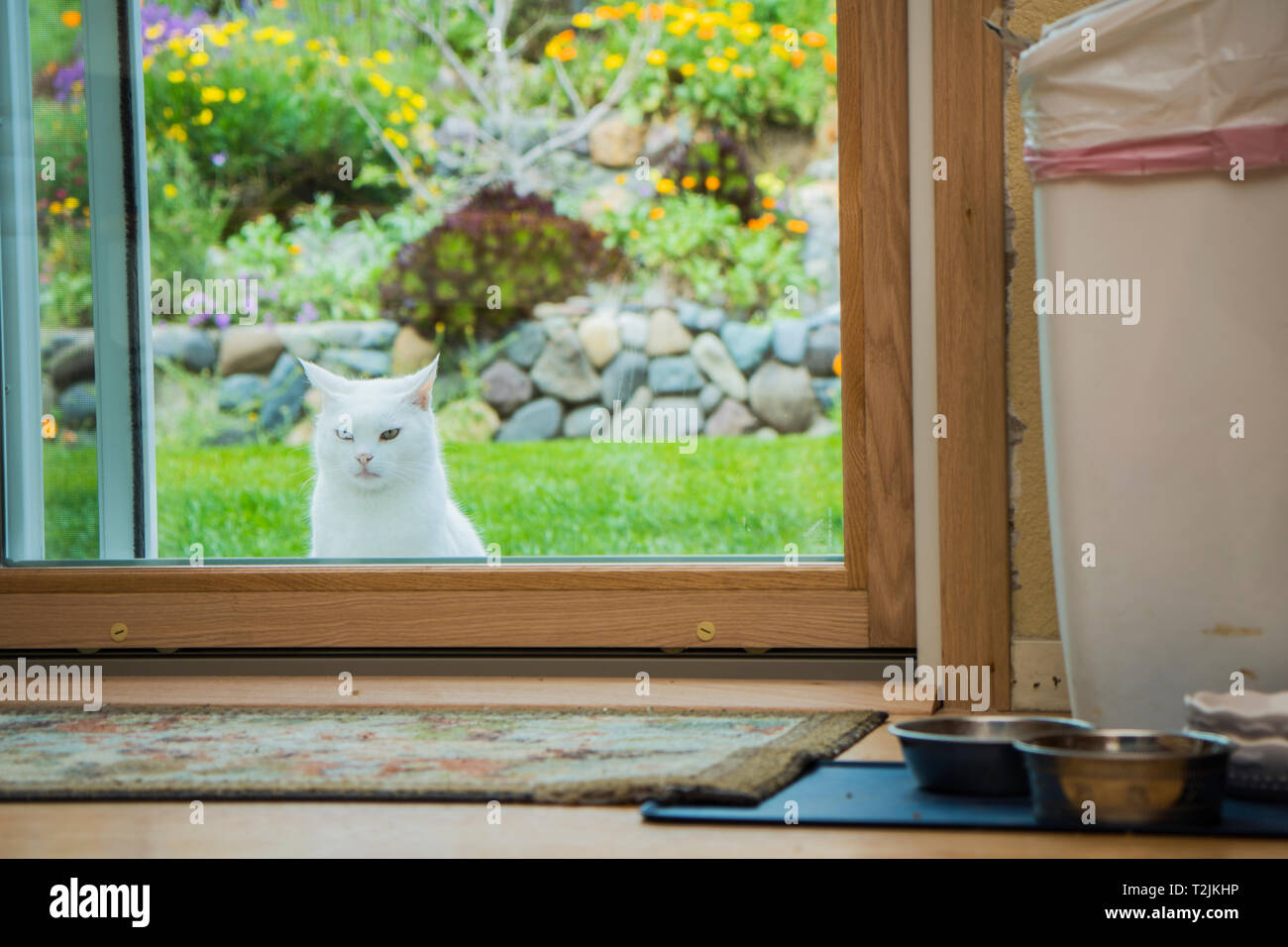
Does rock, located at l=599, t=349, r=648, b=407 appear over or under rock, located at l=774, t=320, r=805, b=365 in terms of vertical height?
under

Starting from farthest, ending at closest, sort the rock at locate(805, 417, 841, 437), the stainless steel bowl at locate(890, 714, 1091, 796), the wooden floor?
the rock at locate(805, 417, 841, 437)
the stainless steel bowl at locate(890, 714, 1091, 796)
the wooden floor

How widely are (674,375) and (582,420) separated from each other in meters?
0.19

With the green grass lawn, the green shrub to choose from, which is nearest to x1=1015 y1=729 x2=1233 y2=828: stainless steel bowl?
the green grass lawn

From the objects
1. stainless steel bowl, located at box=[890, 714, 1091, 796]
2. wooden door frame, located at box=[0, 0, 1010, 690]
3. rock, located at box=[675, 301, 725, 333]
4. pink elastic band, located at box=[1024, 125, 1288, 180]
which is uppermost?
pink elastic band, located at box=[1024, 125, 1288, 180]

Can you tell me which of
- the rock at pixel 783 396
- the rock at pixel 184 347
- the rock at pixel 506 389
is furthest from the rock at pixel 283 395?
the rock at pixel 783 396

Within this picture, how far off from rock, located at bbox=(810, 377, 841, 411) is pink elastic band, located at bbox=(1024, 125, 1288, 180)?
0.79 m

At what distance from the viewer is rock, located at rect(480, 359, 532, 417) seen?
2.35m

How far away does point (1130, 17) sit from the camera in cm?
128

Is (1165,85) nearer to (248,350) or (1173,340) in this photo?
(1173,340)

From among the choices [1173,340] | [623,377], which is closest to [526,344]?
[623,377]

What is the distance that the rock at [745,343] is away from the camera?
2252 mm

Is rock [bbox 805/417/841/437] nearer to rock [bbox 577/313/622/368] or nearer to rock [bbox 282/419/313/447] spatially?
rock [bbox 577/313/622/368]

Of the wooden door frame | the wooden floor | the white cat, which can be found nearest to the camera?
the wooden floor
